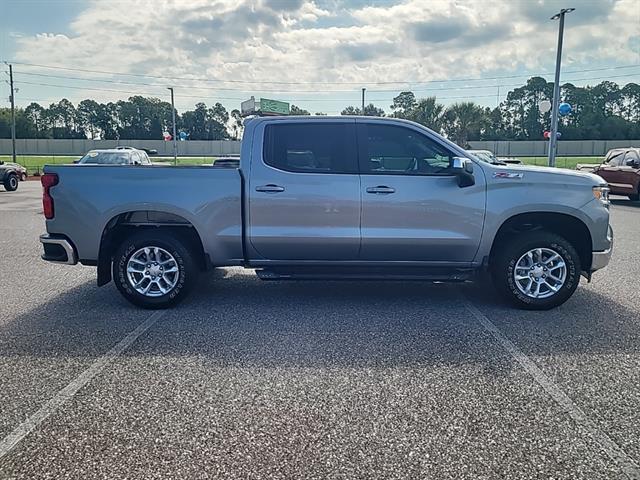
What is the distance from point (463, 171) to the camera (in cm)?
518

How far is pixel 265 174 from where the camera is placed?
5.31m

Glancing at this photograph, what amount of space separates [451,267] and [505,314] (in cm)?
75

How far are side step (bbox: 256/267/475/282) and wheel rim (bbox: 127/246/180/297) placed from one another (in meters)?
0.96

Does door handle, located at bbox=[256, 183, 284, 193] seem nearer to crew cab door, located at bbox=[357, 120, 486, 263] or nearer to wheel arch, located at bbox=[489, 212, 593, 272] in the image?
crew cab door, located at bbox=[357, 120, 486, 263]

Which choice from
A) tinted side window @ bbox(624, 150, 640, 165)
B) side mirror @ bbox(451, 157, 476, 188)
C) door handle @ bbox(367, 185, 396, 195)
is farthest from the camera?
tinted side window @ bbox(624, 150, 640, 165)

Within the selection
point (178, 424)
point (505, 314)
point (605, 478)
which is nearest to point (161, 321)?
point (178, 424)

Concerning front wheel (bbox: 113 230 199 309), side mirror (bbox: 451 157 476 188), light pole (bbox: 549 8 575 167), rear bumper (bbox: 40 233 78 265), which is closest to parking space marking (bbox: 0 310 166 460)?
front wheel (bbox: 113 230 199 309)

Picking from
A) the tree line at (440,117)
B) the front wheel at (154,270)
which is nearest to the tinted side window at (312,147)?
the front wheel at (154,270)

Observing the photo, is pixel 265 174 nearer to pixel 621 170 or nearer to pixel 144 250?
pixel 144 250

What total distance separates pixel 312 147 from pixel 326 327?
77.0 inches

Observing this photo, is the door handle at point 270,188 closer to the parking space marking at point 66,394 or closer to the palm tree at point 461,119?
the parking space marking at point 66,394

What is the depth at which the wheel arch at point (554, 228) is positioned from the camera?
542 centimetres

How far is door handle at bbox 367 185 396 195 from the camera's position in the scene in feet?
17.3

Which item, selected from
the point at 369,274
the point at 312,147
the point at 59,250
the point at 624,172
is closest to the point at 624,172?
the point at 624,172
